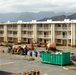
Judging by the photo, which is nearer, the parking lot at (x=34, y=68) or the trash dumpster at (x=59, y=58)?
the parking lot at (x=34, y=68)

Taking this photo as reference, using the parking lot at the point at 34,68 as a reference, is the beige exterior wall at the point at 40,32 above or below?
above

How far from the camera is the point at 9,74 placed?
2947 centimetres

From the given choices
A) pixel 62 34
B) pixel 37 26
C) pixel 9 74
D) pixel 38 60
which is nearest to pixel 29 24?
pixel 37 26

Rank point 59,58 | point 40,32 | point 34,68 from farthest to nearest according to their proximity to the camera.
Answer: point 40,32
point 59,58
point 34,68

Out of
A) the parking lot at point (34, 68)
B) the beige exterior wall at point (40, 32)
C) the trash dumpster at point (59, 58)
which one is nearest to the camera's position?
the parking lot at point (34, 68)

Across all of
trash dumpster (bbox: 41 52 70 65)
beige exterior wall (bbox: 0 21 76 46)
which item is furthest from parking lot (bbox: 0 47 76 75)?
beige exterior wall (bbox: 0 21 76 46)

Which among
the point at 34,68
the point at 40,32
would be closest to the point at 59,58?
the point at 34,68

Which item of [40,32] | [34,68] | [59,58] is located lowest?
[34,68]

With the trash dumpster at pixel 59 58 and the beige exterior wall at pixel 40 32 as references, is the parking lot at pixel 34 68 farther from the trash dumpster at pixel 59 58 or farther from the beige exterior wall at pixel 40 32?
the beige exterior wall at pixel 40 32

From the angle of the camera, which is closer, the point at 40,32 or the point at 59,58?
the point at 59,58

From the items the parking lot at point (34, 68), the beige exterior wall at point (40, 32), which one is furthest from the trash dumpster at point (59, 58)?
the beige exterior wall at point (40, 32)

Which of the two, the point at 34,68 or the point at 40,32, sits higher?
the point at 40,32

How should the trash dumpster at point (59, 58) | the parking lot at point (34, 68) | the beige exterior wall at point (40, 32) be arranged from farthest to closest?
1. the beige exterior wall at point (40, 32)
2. the trash dumpster at point (59, 58)
3. the parking lot at point (34, 68)

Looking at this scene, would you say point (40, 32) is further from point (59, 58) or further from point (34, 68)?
point (34, 68)
